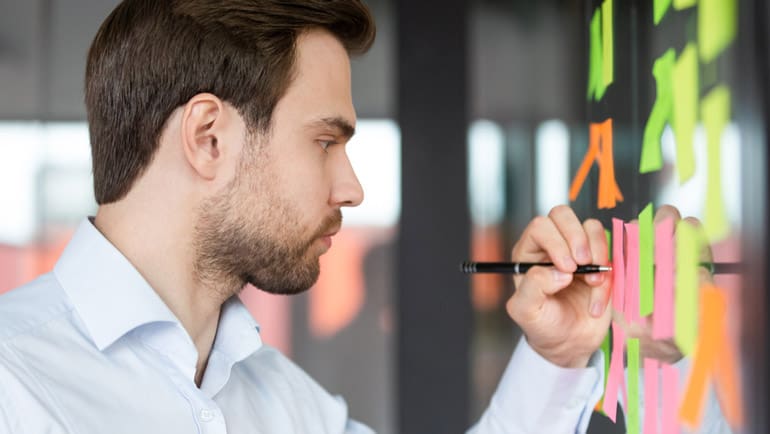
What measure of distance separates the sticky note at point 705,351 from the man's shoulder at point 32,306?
0.66 metres

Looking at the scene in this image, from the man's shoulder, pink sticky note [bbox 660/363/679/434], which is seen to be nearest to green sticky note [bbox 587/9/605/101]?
pink sticky note [bbox 660/363/679/434]

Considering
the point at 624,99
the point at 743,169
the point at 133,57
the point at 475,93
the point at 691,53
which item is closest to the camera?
the point at 743,169

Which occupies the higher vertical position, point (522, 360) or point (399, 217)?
point (399, 217)

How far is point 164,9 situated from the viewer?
1.11 metres

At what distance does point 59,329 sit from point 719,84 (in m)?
0.72

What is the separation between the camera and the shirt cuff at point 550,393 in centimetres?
110

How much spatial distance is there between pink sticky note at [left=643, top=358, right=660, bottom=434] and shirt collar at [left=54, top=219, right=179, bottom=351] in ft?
1.70

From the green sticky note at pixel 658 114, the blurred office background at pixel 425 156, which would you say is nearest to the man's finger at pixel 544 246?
the green sticky note at pixel 658 114

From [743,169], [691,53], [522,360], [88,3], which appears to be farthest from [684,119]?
[88,3]

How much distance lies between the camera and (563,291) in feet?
3.55

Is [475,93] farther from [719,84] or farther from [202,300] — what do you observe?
[719,84]

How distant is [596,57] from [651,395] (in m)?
0.43

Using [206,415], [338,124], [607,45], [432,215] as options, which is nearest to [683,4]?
[607,45]

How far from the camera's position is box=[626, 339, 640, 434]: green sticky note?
85 cm
